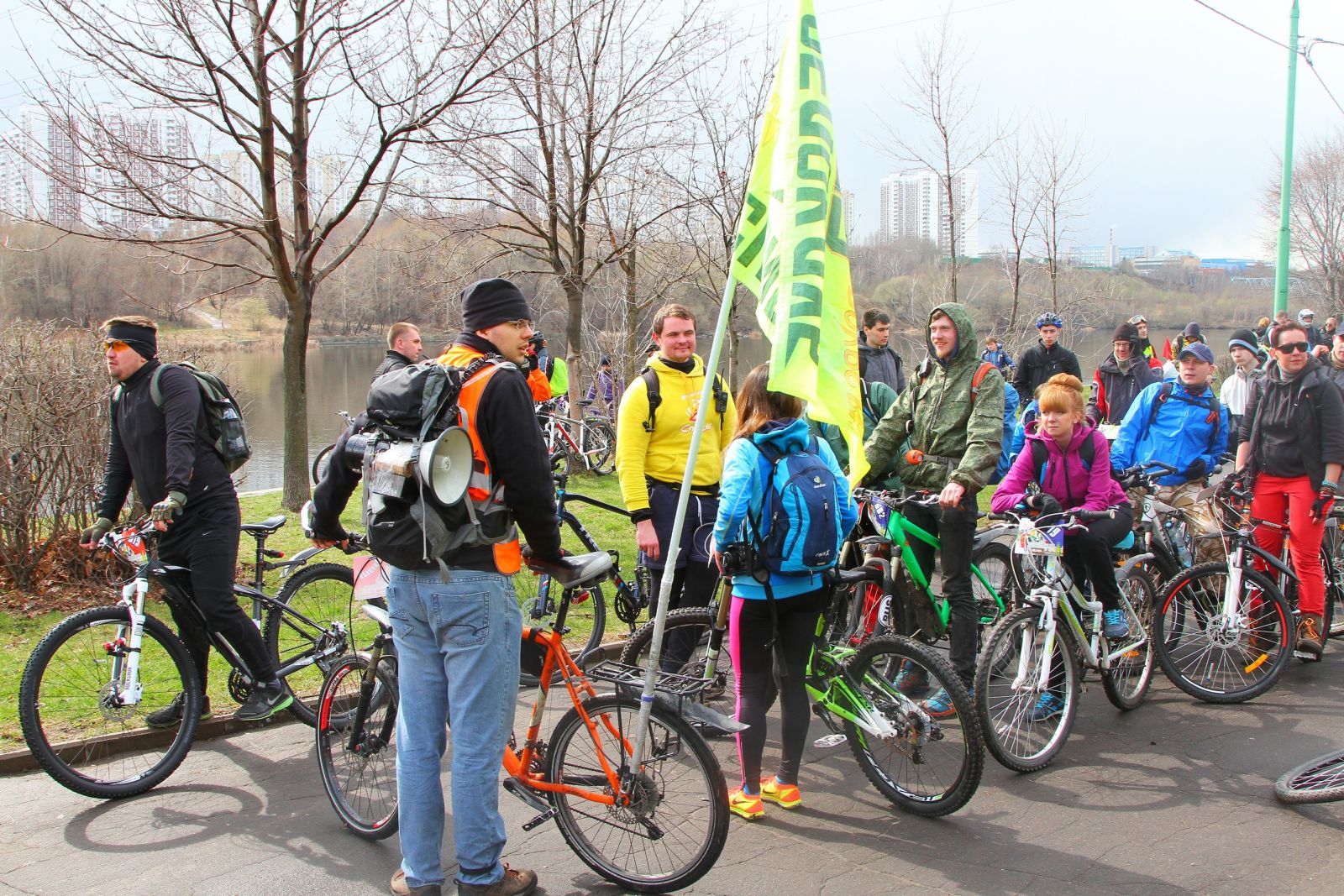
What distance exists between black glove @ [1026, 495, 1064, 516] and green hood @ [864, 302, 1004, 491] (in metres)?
0.25

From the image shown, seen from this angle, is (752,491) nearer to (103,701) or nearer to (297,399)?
(103,701)

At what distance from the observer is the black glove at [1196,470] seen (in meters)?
6.76

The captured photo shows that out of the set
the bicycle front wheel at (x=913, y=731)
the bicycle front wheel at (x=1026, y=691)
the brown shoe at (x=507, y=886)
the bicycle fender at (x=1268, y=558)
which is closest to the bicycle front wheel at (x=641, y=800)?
the brown shoe at (x=507, y=886)

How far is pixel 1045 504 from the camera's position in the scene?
16.6ft

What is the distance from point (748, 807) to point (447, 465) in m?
2.00

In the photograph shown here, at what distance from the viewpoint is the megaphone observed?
3066 millimetres

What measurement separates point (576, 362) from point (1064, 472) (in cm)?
949

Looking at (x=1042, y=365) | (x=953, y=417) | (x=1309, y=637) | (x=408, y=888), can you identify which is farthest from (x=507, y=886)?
(x=1042, y=365)

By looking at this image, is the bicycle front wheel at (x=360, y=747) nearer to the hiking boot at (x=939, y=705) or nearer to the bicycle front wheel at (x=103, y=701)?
the bicycle front wheel at (x=103, y=701)

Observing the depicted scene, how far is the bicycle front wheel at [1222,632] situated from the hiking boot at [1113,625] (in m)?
0.45

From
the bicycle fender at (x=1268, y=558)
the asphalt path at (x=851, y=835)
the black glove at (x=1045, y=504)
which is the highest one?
A: the black glove at (x=1045, y=504)

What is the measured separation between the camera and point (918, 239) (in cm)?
1970

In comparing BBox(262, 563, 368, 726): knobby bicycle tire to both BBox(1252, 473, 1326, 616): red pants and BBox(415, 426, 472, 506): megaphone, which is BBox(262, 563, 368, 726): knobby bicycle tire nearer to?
BBox(415, 426, 472, 506): megaphone

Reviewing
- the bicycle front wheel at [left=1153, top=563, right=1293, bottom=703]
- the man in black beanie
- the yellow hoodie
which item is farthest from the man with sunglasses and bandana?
the man in black beanie
